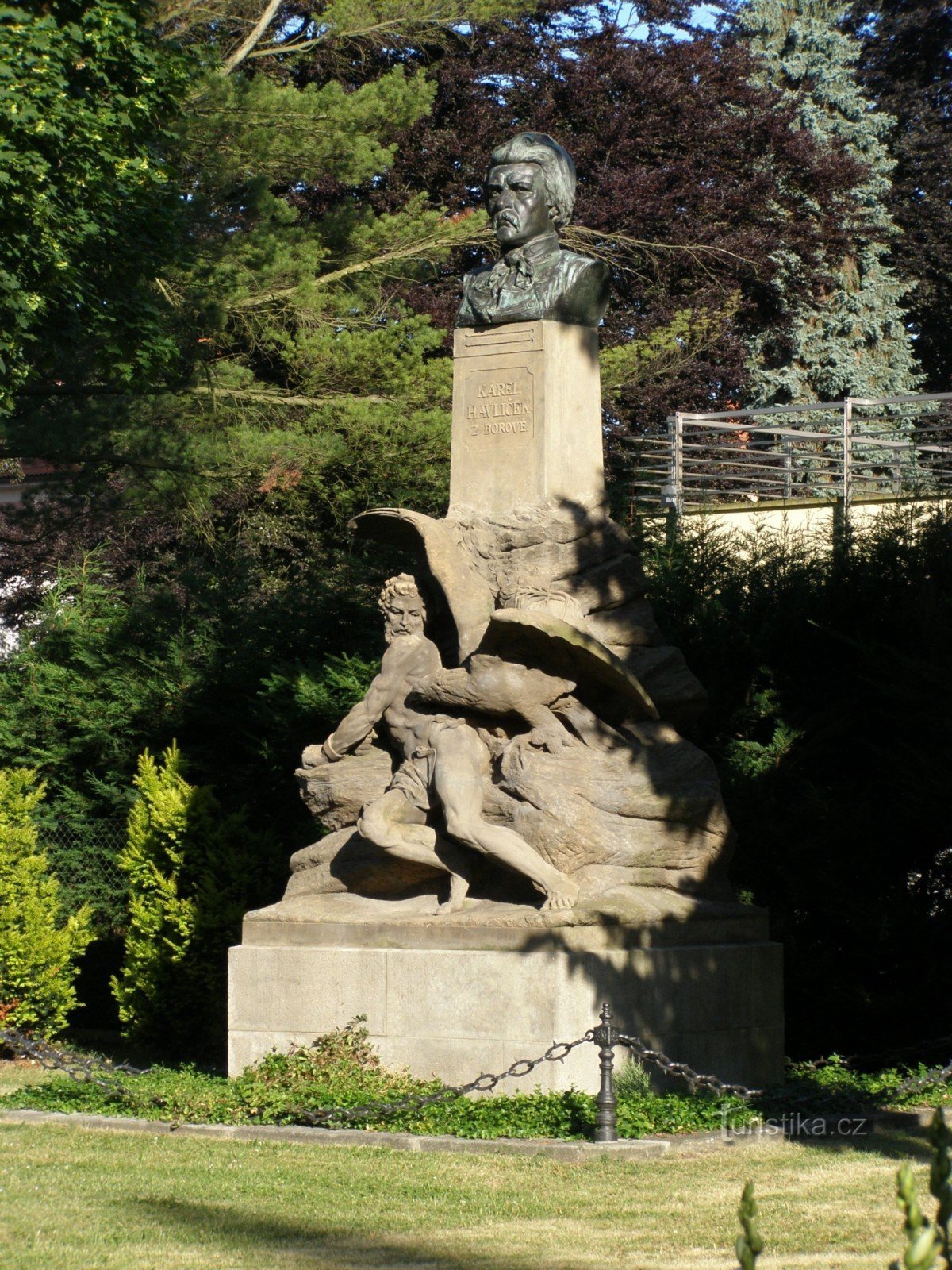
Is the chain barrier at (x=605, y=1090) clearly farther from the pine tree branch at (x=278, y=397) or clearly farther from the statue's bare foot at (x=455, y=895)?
the pine tree branch at (x=278, y=397)

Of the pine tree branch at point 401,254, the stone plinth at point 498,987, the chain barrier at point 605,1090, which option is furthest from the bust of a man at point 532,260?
the pine tree branch at point 401,254

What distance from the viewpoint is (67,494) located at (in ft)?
66.1

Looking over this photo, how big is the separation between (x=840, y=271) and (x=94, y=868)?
1688 centimetres

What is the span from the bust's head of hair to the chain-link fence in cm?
733

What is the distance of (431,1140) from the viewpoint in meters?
8.45

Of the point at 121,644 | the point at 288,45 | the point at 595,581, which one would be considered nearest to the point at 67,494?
the point at 121,644

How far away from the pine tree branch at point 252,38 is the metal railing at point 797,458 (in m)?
6.49

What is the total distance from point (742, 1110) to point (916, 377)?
2214 cm

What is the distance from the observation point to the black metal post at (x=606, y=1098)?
8.27 m

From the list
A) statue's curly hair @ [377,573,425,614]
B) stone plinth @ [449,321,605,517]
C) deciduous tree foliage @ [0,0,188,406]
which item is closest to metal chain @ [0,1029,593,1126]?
statue's curly hair @ [377,573,425,614]

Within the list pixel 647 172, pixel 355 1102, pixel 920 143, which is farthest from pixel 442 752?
pixel 920 143

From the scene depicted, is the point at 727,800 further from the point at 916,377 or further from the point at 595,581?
the point at 916,377

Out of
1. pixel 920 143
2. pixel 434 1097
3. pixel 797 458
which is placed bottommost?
pixel 434 1097

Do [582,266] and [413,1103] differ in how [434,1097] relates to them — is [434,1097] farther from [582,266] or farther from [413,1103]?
[582,266]
